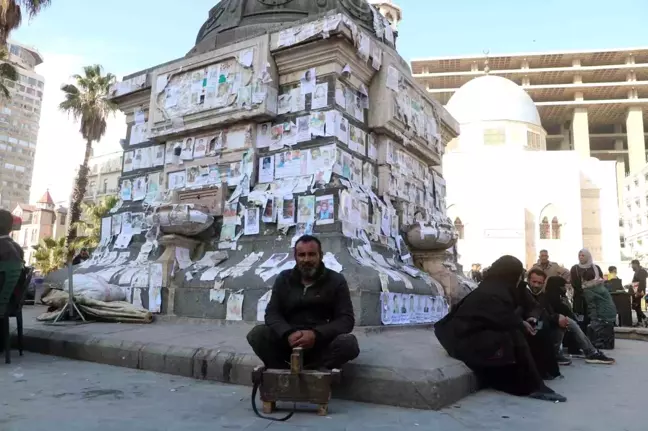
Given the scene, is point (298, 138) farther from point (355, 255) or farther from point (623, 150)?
point (623, 150)

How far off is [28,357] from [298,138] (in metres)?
3.78

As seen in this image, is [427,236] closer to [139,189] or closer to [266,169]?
[266,169]

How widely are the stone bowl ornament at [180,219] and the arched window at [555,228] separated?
31393 millimetres

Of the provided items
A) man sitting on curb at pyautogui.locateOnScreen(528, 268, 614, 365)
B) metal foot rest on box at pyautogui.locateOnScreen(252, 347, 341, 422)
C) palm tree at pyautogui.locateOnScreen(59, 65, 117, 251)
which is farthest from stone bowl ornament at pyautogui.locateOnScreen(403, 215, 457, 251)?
palm tree at pyautogui.locateOnScreen(59, 65, 117, 251)

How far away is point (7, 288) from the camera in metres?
4.43

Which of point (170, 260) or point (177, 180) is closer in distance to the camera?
point (170, 260)

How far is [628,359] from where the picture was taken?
574 cm

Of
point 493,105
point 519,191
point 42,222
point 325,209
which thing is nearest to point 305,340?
point 325,209

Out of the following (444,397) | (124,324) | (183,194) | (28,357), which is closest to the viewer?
(444,397)

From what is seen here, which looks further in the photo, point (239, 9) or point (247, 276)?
point (239, 9)

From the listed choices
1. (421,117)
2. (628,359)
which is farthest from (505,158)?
(628,359)

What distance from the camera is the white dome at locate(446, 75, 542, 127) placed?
36862mm

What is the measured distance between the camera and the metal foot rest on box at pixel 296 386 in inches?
115

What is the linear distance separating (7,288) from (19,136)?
83.1m
